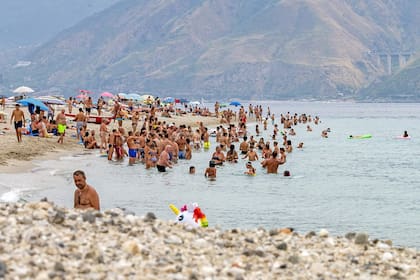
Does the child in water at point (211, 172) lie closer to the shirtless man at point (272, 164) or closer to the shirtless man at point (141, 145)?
the shirtless man at point (272, 164)

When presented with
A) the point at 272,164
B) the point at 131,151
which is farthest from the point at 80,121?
the point at 272,164

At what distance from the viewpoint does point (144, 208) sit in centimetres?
2158

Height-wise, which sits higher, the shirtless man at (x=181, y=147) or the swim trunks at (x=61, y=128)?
the swim trunks at (x=61, y=128)

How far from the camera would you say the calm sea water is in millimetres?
20359

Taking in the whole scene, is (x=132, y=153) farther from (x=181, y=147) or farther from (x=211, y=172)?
(x=211, y=172)

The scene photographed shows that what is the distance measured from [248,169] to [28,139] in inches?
393

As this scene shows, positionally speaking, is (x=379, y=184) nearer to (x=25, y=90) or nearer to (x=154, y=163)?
(x=154, y=163)

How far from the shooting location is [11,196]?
2091cm

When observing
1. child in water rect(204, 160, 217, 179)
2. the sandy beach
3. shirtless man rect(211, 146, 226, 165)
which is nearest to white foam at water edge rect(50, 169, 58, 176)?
the sandy beach

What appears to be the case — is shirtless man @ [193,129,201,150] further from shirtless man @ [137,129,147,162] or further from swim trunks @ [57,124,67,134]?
shirtless man @ [137,129,147,162]

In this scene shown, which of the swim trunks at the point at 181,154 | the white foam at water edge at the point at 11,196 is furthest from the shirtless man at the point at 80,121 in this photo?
the white foam at water edge at the point at 11,196

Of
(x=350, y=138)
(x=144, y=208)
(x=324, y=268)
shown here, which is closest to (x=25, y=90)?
(x=350, y=138)

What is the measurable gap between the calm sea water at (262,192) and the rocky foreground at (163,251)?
19.9 feet

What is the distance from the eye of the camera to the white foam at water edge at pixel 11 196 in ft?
66.1
